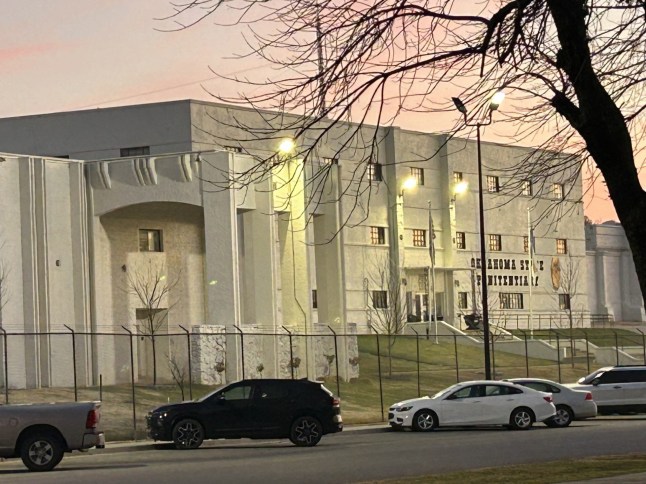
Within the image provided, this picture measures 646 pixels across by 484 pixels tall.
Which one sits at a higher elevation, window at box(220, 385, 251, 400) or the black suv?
window at box(220, 385, 251, 400)

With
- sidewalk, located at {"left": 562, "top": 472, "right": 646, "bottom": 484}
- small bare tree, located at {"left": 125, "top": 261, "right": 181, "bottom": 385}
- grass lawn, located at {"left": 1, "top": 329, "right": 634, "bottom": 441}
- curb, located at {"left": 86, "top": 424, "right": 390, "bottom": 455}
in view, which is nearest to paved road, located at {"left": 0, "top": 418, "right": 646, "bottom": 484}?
curb, located at {"left": 86, "top": 424, "right": 390, "bottom": 455}

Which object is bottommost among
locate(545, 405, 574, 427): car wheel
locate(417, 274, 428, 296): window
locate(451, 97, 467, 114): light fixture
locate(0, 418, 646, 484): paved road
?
locate(545, 405, 574, 427): car wheel

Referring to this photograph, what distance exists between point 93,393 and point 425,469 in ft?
88.5

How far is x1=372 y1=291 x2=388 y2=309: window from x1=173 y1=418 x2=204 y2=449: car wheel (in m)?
51.9

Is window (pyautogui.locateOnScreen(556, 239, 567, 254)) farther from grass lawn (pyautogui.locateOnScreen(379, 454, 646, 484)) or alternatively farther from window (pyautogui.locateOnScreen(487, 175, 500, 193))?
grass lawn (pyautogui.locateOnScreen(379, 454, 646, 484))

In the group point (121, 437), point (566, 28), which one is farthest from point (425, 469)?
point (121, 437)

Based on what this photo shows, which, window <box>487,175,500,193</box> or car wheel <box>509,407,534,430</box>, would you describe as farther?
window <box>487,175,500,193</box>

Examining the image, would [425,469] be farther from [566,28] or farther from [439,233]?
[439,233]

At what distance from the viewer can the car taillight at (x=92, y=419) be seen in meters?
25.8

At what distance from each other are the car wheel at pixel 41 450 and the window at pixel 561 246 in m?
80.6

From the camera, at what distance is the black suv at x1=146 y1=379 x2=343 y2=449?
32406 millimetres

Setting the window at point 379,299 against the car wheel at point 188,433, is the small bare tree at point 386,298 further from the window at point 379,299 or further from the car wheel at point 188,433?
the car wheel at point 188,433

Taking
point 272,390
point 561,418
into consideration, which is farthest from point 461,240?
point 272,390

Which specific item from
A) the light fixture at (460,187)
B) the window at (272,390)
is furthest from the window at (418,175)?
the window at (272,390)
